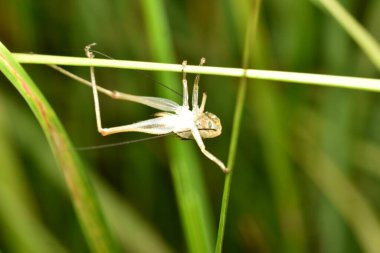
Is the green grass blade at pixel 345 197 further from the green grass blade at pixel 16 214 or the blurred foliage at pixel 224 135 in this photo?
the green grass blade at pixel 16 214

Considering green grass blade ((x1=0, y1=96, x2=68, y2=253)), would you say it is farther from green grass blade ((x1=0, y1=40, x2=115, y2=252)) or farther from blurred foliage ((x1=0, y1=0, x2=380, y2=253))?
green grass blade ((x1=0, y1=40, x2=115, y2=252))

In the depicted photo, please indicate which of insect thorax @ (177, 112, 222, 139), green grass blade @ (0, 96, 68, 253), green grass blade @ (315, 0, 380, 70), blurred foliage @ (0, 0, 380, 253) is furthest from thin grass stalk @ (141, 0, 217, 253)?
green grass blade @ (0, 96, 68, 253)

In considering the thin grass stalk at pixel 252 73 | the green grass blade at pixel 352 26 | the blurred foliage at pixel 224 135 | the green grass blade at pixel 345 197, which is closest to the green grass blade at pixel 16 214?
the blurred foliage at pixel 224 135

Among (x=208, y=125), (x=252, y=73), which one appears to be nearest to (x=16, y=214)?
(x=208, y=125)

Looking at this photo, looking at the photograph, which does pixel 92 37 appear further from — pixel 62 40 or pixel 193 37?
pixel 193 37

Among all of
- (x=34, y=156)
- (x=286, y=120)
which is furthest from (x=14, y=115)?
(x=286, y=120)

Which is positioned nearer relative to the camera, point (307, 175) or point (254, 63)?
point (254, 63)

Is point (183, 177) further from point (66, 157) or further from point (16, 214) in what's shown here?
point (16, 214)
